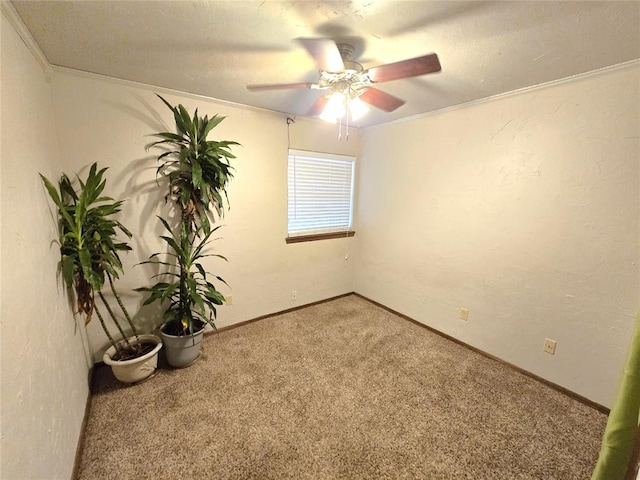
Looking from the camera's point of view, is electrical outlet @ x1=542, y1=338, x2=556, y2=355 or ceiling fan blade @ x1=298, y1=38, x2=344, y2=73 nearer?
ceiling fan blade @ x1=298, y1=38, x2=344, y2=73

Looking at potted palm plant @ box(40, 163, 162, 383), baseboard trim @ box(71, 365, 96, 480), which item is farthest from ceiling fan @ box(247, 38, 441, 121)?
baseboard trim @ box(71, 365, 96, 480)

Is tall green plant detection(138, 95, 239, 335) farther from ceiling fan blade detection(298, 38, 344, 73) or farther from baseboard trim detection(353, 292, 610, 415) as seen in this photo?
baseboard trim detection(353, 292, 610, 415)

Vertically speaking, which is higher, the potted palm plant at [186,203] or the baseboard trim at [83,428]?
the potted palm plant at [186,203]

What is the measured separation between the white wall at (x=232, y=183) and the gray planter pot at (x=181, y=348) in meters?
0.40

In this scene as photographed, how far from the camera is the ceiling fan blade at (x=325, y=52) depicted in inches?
43.9

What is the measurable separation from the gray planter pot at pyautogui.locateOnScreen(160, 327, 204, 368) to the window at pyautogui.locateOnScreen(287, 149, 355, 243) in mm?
1356

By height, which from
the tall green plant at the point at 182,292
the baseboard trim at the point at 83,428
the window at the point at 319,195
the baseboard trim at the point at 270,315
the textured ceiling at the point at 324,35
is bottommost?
the baseboard trim at the point at 83,428

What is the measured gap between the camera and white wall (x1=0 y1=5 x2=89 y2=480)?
0.87 m

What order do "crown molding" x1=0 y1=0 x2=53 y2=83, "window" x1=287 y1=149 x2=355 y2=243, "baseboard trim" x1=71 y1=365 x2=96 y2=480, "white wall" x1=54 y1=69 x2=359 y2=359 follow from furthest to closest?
"window" x1=287 y1=149 x2=355 y2=243, "white wall" x1=54 y1=69 x2=359 y2=359, "baseboard trim" x1=71 y1=365 x2=96 y2=480, "crown molding" x1=0 y1=0 x2=53 y2=83

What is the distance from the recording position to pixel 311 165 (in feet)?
9.82

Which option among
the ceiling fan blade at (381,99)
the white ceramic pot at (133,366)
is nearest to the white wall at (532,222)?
the ceiling fan blade at (381,99)

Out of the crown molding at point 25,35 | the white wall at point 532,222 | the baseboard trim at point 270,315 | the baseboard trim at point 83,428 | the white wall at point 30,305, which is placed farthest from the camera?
the baseboard trim at point 270,315

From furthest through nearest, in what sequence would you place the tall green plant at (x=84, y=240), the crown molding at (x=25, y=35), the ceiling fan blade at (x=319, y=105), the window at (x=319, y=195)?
the window at (x=319, y=195) < the ceiling fan blade at (x=319, y=105) < the tall green plant at (x=84, y=240) < the crown molding at (x=25, y=35)

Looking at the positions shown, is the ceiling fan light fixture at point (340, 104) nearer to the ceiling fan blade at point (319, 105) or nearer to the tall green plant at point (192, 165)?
the ceiling fan blade at point (319, 105)
